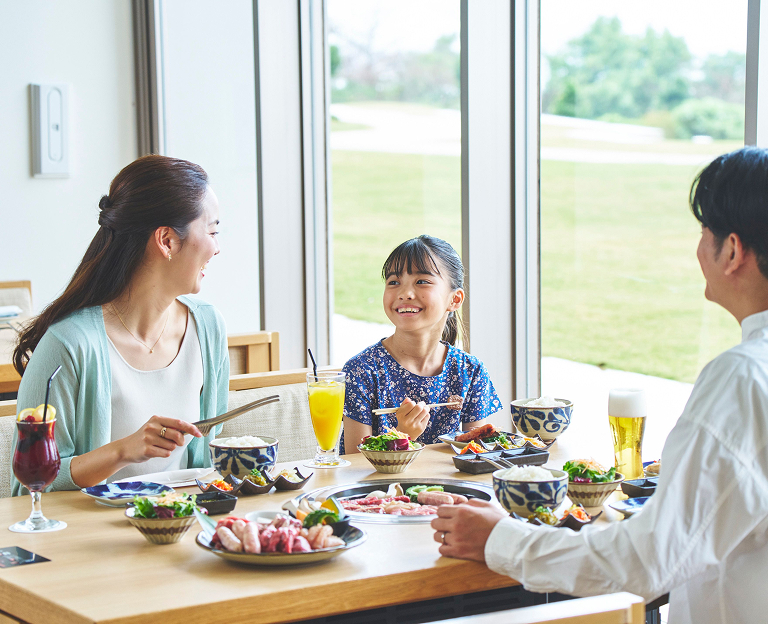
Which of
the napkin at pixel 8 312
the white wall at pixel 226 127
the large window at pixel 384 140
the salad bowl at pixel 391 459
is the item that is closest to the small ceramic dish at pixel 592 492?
the salad bowl at pixel 391 459

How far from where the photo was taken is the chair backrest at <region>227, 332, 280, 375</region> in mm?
3098

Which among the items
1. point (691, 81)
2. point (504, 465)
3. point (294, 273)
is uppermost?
point (691, 81)

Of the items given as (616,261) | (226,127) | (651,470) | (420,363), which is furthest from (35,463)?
(226,127)

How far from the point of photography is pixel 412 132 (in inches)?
A: 124

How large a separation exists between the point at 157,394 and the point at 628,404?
41.1 inches

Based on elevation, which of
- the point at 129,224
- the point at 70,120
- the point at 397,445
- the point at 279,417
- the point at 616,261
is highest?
the point at 70,120

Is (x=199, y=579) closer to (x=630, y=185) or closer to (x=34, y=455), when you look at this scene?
(x=34, y=455)

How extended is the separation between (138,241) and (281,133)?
1.81 meters

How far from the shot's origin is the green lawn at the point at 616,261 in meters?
2.33

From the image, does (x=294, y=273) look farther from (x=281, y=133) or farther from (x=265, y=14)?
(x=265, y=14)

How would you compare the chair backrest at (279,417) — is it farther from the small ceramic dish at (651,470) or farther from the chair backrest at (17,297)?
the chair backrest at (17,297)

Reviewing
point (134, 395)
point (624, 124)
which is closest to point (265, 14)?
point (624, 124)

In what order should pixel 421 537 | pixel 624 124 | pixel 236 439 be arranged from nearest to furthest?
pixel 421 537 → pixel 236 439 → pixel 624 124

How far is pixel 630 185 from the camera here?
246 cm
